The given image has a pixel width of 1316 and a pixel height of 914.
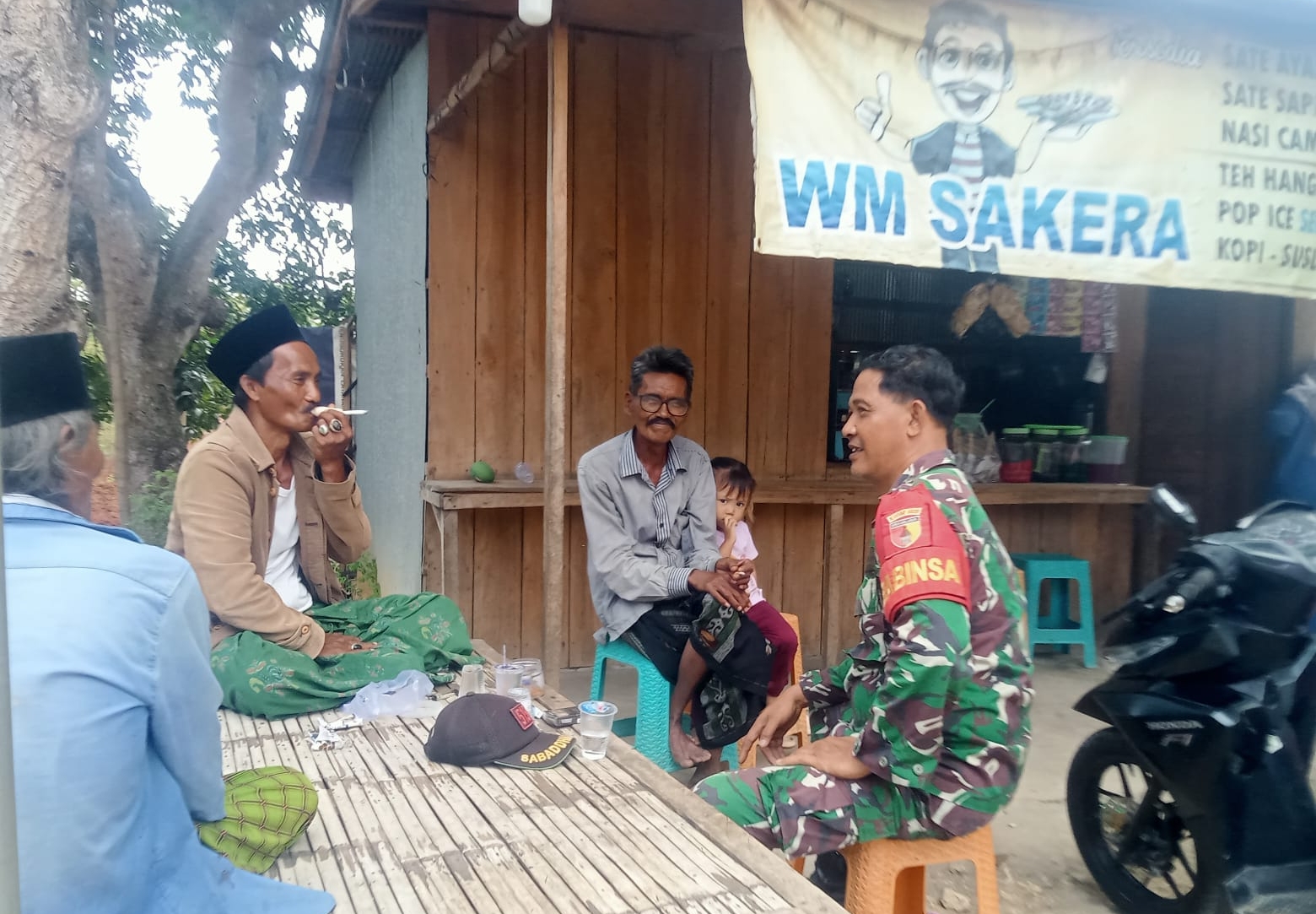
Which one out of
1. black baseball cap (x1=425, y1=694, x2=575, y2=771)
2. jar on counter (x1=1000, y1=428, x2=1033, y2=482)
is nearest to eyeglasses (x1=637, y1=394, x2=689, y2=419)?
black baseball cap (x1=425, y1=694, x2=575, y2=771)

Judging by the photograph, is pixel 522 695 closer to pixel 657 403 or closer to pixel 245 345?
pixel 657 403

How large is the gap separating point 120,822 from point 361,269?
6713 millimetres

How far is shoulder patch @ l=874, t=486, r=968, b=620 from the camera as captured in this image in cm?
180

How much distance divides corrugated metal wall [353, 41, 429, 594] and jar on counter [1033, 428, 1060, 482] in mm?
3731

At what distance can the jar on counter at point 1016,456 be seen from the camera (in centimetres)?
555

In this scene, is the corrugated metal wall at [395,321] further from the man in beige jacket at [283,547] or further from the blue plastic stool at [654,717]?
the blue plastic stool at [654,717]

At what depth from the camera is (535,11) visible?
2.80 m

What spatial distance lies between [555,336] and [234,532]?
1199 mm

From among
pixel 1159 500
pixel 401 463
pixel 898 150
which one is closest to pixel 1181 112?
pixel 898 150

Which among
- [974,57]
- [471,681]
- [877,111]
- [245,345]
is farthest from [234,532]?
[974,57]

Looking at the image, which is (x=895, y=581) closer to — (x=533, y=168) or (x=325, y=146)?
(x=533, y=168)

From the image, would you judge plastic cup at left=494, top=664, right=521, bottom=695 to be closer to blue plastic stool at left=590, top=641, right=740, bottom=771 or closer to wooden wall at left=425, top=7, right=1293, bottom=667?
blue plastic stool at left=590, top=641, right=740, bottom=771

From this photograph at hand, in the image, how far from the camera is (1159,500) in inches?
97.8

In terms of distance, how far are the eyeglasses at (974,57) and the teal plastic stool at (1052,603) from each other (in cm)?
315
